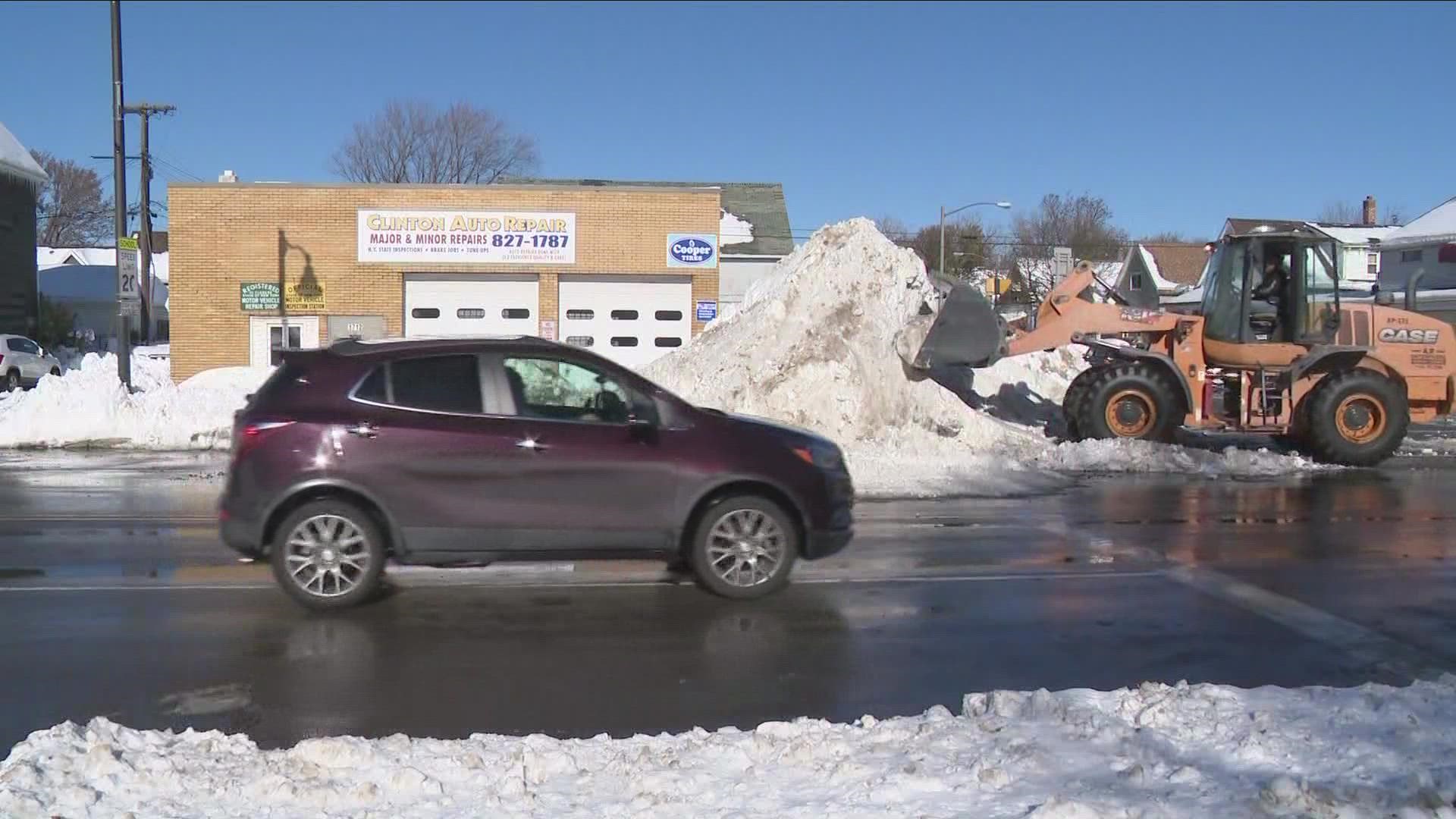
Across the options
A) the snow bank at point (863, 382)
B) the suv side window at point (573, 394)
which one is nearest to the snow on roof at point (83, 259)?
the snow bank at point (863, 382)

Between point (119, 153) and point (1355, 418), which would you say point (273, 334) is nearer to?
point (119, 153)

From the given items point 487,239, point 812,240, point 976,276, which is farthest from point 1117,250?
point 812,240

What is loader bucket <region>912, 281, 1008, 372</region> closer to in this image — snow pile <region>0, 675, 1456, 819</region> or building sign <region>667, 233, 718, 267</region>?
building sign <region>667, 233, 718, 267</region>

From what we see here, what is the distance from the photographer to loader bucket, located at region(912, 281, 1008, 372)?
57.6 feet

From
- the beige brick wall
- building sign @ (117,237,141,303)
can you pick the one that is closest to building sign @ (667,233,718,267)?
the beige brick wall

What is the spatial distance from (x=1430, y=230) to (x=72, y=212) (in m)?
76.5

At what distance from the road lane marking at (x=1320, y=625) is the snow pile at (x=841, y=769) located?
1308mm

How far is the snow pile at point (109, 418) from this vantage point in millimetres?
18953

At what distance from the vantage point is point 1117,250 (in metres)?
63.1

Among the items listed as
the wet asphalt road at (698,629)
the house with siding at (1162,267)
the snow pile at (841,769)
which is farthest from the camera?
the house with siding at (1162,267)

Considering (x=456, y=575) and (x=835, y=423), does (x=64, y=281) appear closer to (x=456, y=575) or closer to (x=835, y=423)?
(x=835, y=423)

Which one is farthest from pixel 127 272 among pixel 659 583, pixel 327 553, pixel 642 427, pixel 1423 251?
pixel 1423 251

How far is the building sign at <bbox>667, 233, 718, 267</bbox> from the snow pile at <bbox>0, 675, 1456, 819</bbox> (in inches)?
942

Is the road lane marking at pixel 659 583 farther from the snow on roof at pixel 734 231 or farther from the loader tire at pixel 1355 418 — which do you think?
the snow on roof at pixel 734 231
